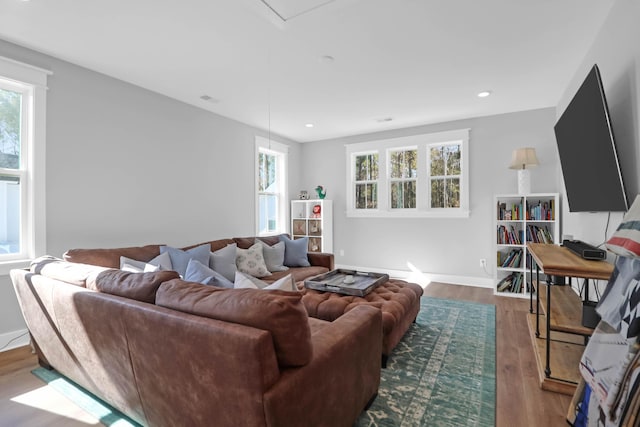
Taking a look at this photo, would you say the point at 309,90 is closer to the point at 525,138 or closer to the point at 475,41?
the point at 475,41

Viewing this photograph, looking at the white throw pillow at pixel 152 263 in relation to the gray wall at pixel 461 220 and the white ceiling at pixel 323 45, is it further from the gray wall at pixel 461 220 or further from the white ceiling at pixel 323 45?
the gray wall at pixel 461 220

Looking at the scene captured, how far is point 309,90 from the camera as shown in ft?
11.8

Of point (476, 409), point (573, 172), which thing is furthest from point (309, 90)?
point (476, 409)

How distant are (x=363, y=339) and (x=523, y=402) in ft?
3.83

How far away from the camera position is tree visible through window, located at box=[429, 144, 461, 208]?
4.91 meters

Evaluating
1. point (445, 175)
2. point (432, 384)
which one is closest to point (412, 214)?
point (445, 175)

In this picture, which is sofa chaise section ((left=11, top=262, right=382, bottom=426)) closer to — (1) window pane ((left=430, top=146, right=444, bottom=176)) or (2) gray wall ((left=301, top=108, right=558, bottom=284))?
(2) gray wall ((left=301, top=108, right=558, bottom=284))

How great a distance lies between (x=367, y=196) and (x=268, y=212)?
72.3 inches

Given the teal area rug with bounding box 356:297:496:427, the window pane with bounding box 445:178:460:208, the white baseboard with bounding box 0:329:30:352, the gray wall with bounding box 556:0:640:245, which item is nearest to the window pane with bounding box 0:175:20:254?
the white baseboard with bounding box 0:329:30:352

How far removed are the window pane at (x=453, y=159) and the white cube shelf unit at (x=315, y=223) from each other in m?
2.13

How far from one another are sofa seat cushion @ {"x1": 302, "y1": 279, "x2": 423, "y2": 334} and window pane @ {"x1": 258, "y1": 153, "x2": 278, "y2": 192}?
9.77ft

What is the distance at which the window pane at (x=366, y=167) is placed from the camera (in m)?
5.64

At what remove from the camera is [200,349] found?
1.17 metres

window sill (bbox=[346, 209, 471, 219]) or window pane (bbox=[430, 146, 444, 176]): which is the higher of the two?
window pane (bbox=[430, 146, 444, 176])
